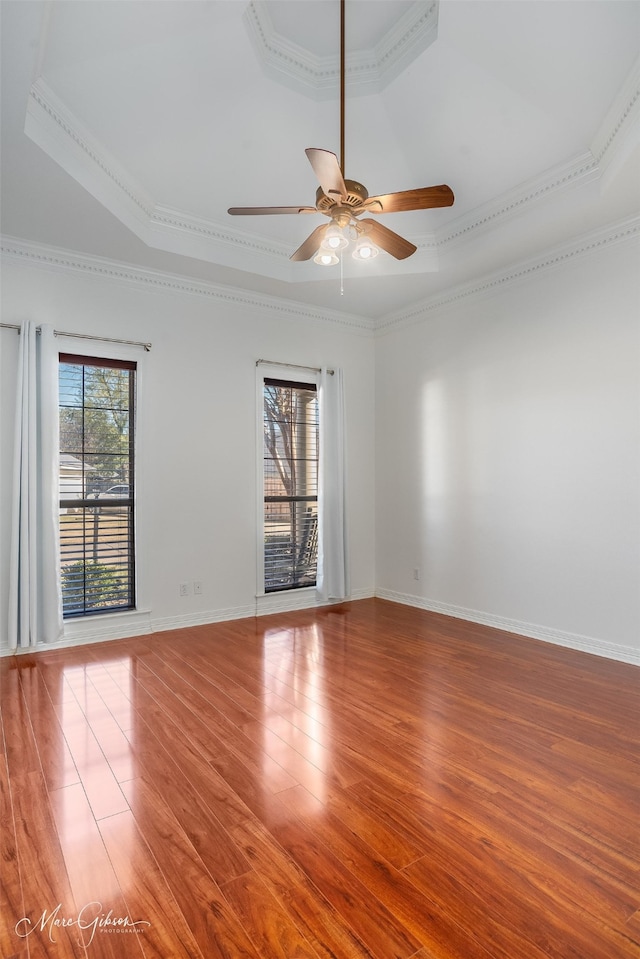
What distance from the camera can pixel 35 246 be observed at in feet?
14.0

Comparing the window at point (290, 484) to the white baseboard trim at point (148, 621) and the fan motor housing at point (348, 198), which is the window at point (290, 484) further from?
the fan motor housing at point (348, 198)

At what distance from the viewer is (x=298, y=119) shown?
143 inches

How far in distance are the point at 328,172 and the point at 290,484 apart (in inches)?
137

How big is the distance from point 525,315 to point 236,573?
353 centimetres

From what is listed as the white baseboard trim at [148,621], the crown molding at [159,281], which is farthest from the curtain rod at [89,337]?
the white baseboard trim at [148,621]

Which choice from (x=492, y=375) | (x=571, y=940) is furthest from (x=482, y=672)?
(x=492, y=375)

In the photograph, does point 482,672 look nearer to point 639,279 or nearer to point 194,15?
point 639,279

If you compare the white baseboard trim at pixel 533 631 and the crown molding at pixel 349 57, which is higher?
the crown molding at pixel 349 57

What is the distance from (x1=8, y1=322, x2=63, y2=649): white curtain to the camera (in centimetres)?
403

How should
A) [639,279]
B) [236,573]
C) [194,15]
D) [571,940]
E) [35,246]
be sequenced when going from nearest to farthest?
[571,940] < [194,15] < [639,279] < [35,246] < [236,573]

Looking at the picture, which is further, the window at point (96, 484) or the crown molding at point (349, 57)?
the window at point (96, 484)

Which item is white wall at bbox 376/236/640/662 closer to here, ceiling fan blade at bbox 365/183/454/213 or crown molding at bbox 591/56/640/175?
crown molding at bbox 591/56/640/175

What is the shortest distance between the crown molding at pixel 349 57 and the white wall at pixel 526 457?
205 centimetres

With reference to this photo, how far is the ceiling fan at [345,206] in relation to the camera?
8.71 feet
